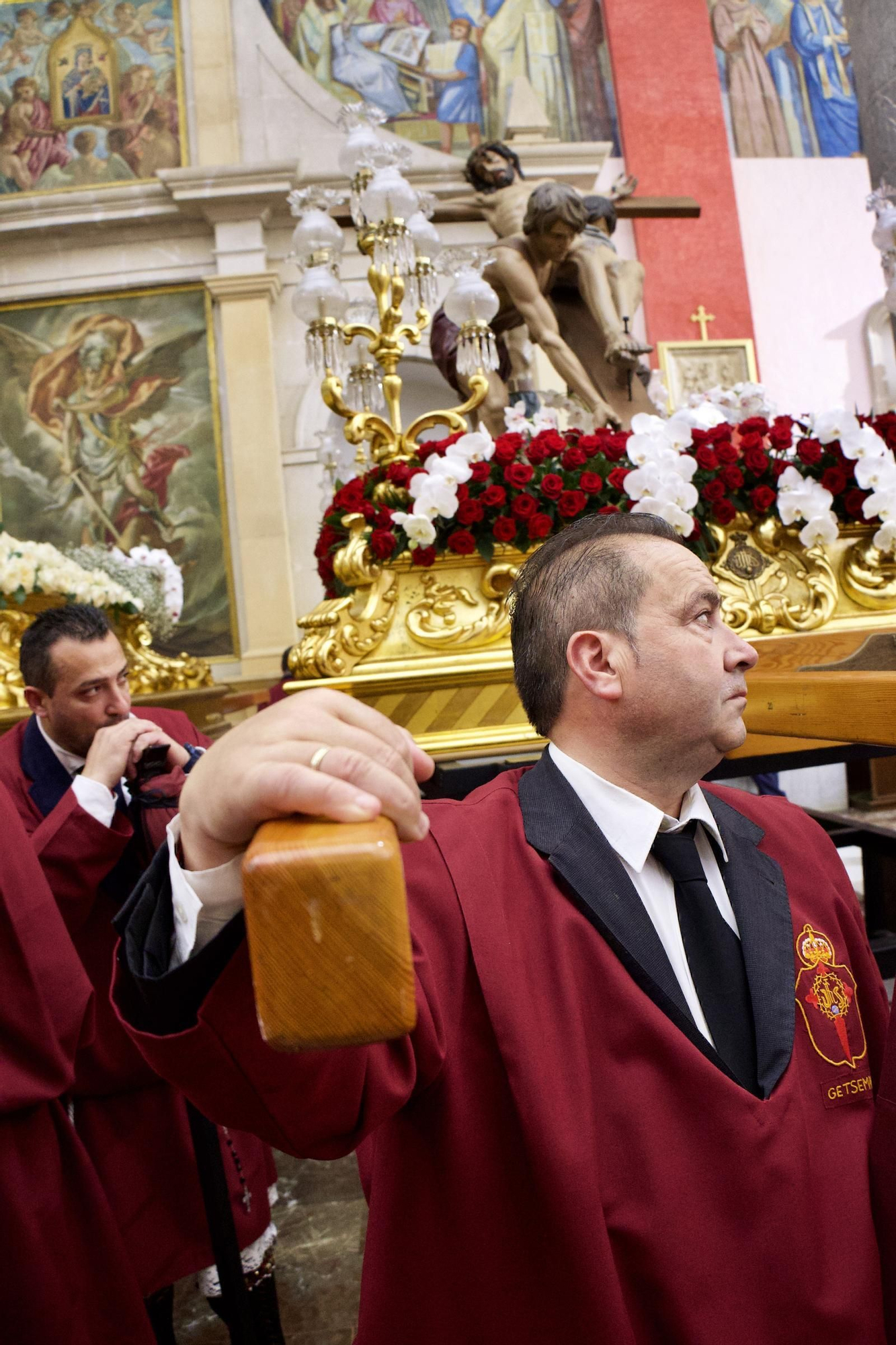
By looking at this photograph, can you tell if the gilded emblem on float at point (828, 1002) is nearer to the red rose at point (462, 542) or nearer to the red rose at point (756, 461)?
the red rose at point (462, 542)

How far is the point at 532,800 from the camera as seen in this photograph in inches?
53.7

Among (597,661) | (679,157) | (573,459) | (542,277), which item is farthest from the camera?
(679,157)

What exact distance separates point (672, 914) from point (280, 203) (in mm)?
9023

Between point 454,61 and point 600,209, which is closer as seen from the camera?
point 600,209

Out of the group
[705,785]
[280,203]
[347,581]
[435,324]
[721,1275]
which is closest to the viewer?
[721,1275]

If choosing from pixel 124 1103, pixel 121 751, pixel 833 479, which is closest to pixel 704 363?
pixel 833 479

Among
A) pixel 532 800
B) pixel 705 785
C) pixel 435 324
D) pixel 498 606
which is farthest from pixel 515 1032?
pixel 435 324

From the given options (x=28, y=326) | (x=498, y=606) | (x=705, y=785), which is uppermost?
(x=28, y=326)

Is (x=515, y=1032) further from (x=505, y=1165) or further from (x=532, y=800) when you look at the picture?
(x=532, y=800)

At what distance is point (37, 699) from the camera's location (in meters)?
2.59

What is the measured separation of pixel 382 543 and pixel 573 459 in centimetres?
63

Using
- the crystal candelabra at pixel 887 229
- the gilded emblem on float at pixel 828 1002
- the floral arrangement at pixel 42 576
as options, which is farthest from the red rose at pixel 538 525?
the floral arrangement at pixel 42 576

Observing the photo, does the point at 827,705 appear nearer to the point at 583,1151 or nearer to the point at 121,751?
the point at 583,1151

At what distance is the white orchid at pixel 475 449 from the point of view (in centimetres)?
314
